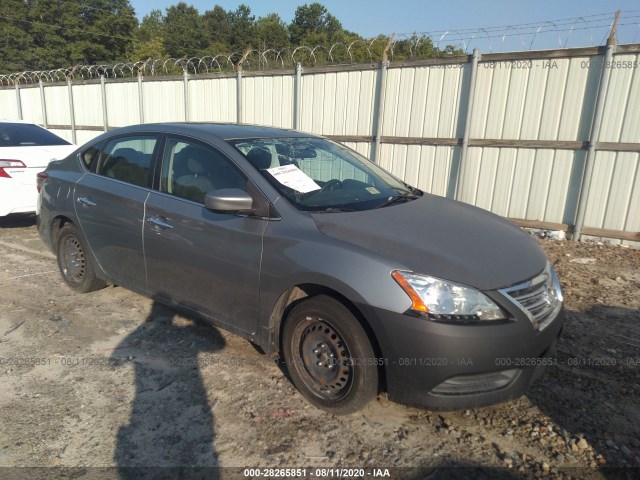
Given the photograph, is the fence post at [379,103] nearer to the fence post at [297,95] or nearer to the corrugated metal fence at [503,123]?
the corrugated metal fence at [503,123]

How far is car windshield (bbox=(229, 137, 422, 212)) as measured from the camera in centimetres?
309

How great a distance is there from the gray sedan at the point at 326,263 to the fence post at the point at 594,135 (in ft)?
13.5

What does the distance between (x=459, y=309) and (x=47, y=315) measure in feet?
11.9

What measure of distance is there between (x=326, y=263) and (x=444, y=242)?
71 centimetres

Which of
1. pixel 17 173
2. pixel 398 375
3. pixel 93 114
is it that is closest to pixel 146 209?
pixel 398 375

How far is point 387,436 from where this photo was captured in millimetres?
2611

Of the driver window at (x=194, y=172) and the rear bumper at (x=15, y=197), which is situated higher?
the driver window at (x=194, y=172)

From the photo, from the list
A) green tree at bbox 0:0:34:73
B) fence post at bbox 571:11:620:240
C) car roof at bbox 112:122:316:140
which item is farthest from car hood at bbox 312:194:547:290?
green tree at bbox 0:0:34:73

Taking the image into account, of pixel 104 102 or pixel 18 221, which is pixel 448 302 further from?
pixel 104 102

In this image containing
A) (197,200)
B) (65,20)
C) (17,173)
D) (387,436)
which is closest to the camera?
(387,436)

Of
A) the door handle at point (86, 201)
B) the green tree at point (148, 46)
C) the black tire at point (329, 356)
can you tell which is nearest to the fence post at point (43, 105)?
the door handle at point (86, 201)

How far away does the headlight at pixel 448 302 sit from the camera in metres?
2.35

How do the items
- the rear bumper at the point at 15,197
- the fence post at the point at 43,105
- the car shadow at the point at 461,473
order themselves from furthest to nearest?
the fence post at the point at 43,105
the rear bumper at the point at 15,197
the car shadow at the point at 461,473

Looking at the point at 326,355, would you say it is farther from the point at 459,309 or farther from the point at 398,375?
the point at 459,309
